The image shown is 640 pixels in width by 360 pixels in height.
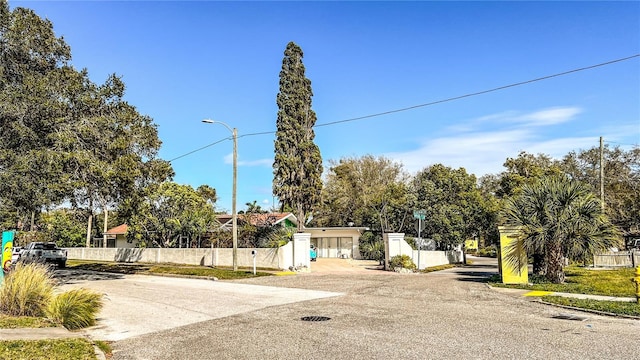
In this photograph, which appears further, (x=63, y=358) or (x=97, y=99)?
(x=97, y=99)

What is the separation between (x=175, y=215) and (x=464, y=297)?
89.4 feet

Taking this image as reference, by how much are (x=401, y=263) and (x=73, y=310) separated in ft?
68.0

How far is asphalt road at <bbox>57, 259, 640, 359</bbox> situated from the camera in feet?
25.0

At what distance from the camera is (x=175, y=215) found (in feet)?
122

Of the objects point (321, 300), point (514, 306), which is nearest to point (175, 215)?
point (321, 300)

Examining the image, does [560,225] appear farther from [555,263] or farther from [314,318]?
[314,318]

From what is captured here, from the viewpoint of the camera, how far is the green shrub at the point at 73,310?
32.6ft

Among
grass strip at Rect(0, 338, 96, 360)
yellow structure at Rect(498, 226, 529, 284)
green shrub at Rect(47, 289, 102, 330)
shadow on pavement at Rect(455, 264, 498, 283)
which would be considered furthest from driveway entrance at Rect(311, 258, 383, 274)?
grass strip at Rect(0, 338, 96, 360)

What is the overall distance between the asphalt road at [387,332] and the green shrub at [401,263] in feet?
A: 43.0

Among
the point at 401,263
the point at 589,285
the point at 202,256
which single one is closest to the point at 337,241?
the point at 202,256

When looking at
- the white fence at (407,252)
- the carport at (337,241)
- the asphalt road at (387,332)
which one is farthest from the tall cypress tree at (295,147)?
the asphalt road at (387,332)

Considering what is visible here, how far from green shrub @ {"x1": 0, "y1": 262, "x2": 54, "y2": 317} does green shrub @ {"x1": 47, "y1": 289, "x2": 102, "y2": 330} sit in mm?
532

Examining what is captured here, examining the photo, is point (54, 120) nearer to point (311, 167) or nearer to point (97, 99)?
point (97, 99)

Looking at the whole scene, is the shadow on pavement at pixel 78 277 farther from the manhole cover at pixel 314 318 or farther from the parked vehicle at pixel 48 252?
the manhole cover at pixel 314 318
